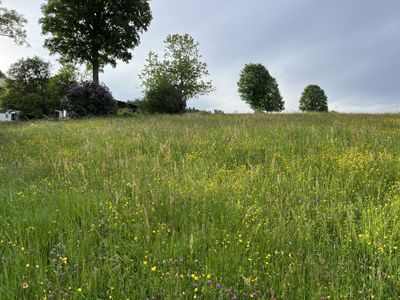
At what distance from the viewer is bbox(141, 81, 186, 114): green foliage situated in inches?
1267

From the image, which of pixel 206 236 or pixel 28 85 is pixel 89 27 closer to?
pixel 28 85

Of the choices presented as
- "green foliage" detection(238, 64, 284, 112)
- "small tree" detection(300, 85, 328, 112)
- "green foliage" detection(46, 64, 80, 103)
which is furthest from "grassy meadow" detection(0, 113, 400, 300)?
"small tree" detection(300, 85, 328, 112)

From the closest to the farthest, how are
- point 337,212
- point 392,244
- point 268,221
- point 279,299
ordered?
1. point 279,299
2. point 392,244
3. point 268,221
4. point 337,212

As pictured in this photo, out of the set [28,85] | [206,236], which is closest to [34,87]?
[28,85]

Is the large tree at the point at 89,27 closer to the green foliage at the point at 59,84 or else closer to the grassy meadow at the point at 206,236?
the green foliage at the point at 59,84

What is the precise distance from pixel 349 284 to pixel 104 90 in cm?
2658

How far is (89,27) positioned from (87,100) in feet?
30.8

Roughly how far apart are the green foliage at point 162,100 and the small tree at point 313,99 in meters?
61.0

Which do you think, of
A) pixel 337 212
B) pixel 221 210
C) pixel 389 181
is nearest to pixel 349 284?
pixel 337 212

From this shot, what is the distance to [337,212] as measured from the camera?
131 inches

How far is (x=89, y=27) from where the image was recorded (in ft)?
101

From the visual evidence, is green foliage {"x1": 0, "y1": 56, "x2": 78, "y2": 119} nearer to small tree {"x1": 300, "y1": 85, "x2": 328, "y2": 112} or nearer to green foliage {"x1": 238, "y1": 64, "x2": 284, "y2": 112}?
green foliage {"x1": 238, "y1": 64, "x2": 284, "y2": 112}

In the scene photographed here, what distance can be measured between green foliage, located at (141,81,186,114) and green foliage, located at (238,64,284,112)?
34484 millimetres

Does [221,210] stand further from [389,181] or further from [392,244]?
[389,181]
